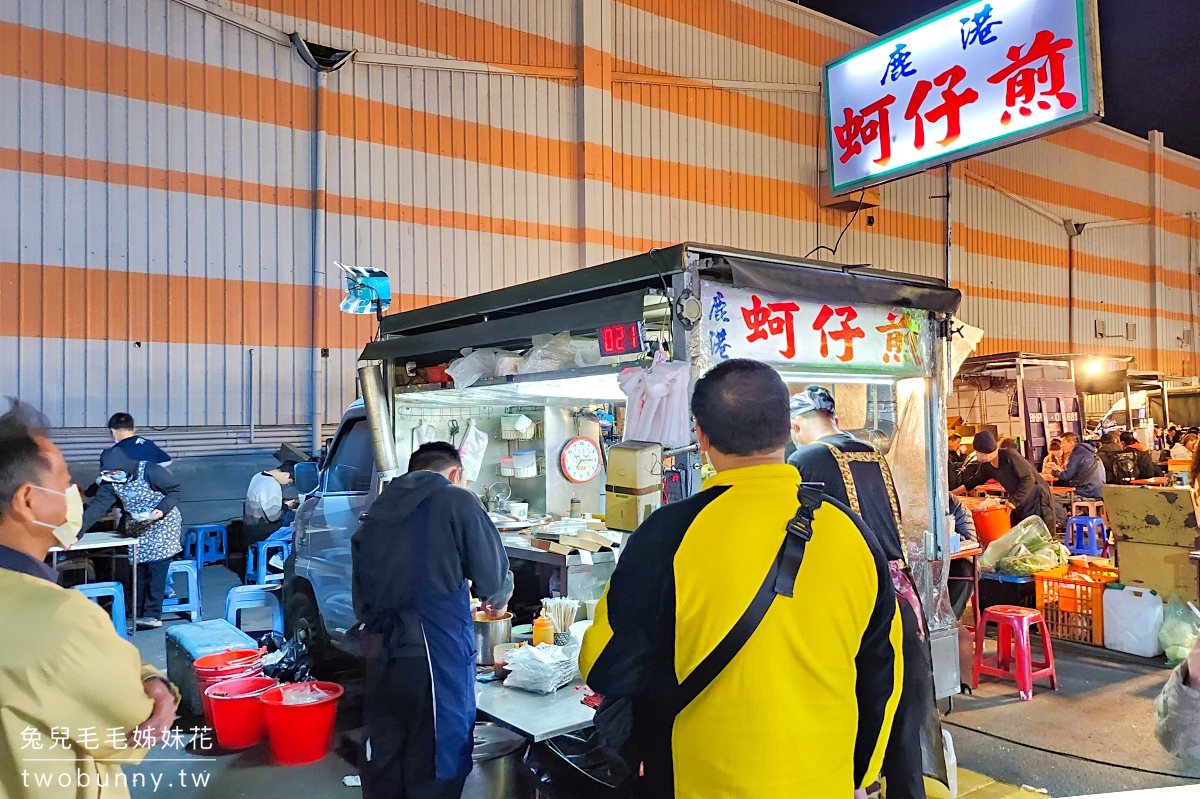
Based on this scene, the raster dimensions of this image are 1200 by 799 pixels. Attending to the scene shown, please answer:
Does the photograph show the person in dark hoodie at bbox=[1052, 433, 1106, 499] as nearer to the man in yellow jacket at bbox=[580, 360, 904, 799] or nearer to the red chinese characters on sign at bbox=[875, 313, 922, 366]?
the red chinese characters on sign at bbox=[875, 313, 922, 366]

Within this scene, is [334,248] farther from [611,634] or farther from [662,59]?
[611,634]

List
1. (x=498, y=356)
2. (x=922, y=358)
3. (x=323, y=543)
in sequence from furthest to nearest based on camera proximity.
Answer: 1. (x=323, y=543)
2. (x=498, y=356)
3. (x=922, y=358)

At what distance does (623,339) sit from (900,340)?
152 centimetres

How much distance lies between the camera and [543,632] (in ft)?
13.1

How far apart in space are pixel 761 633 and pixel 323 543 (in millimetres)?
4614

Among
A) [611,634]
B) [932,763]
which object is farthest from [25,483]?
[932,763]

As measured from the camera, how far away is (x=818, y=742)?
1788 millimetres

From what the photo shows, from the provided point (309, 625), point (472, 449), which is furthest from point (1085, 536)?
point (309, 625)

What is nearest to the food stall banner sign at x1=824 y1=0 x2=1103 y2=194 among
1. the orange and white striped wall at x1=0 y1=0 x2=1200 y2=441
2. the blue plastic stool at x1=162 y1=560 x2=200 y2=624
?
the orange and white striped wall at x1=0 y1=0 x2=1200 y2=441

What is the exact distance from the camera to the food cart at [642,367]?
10.9ft

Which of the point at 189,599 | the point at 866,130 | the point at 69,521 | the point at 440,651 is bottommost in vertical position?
the point at 189,599

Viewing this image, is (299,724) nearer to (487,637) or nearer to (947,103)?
(487,637)

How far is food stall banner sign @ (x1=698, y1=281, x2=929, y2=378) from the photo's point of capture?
3336mm

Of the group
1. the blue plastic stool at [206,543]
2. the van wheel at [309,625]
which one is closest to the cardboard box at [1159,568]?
the van wheel at [309,625]
